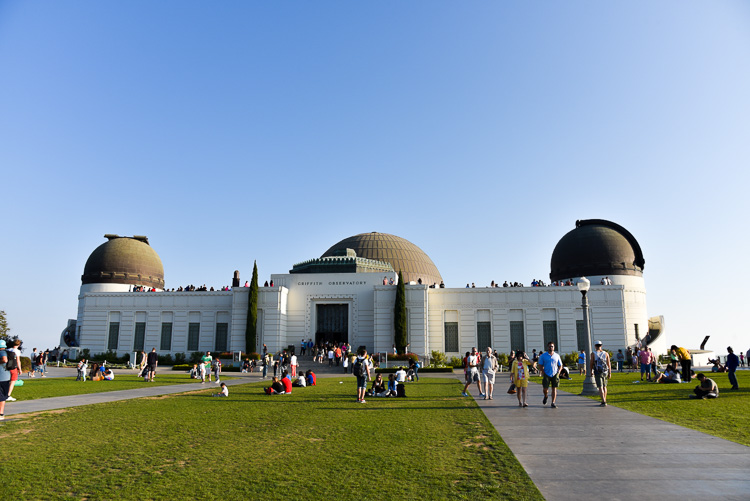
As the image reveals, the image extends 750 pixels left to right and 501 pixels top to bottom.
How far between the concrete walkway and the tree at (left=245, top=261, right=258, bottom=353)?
32637 mm

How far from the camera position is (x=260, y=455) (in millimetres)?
7742

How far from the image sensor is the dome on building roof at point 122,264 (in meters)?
54.1

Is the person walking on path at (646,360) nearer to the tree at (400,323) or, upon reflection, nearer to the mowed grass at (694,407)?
the mowed grass at (694,407)

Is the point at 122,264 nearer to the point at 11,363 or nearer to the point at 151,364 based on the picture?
the point at 151,364

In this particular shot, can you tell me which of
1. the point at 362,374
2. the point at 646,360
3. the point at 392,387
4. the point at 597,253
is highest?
the point at 597,253

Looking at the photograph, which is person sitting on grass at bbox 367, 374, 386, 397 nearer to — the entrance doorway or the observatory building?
the observatory building

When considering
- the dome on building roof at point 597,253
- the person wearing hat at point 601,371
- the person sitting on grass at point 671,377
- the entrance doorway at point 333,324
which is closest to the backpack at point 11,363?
the person wearing hat at point 601,371

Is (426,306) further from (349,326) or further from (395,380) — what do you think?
(395,380)

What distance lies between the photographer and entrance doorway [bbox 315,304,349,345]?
1743 inches

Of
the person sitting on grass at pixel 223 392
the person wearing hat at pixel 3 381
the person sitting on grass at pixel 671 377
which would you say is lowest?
the person sitting on grass at pixel 223 392

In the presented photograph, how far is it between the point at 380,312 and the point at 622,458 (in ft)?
116

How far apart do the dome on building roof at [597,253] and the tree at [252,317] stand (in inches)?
1163

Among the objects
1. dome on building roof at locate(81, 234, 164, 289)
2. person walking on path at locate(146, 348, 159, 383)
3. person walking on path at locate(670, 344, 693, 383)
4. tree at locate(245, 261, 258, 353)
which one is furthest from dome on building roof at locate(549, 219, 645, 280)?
→ dome on building roof at locate(81, 234, 164, 289)

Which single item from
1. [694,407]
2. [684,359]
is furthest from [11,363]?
[684,359]
